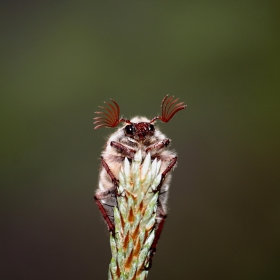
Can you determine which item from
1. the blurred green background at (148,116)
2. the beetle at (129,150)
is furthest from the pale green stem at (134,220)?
the blurred green background at (148,116)

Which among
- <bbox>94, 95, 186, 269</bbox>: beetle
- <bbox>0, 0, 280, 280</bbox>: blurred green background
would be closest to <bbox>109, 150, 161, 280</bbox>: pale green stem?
<bbox>94, 95, 186, 269</bbox>: beetle

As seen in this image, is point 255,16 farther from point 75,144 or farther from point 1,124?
point 1,124

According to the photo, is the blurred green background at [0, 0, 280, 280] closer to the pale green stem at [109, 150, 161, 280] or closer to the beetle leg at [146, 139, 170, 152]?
the beetle leg at [146, 139, 170, 152]

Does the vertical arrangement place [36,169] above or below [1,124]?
below

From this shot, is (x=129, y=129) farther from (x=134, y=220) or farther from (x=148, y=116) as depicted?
(x=148, y=116)

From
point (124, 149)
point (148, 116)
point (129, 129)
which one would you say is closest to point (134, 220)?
point (124, 149)

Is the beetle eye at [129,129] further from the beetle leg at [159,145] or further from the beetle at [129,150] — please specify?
the beetle leg at [159,145]

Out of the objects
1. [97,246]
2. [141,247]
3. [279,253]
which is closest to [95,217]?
[97,246]

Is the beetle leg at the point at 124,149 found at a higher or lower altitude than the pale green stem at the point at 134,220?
higher
